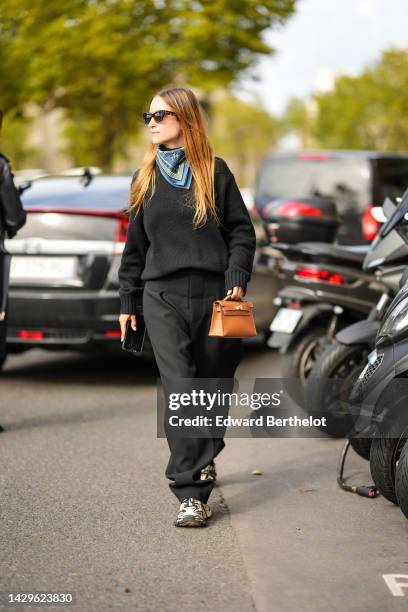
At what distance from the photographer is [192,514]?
484 cm

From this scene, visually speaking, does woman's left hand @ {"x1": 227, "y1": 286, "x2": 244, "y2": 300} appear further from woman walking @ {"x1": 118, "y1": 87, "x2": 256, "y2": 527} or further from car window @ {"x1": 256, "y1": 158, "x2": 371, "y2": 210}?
car window @ {"x1": 256, "y1": 158, "x2": 371, "y2": 210}

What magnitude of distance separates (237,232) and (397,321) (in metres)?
0.82

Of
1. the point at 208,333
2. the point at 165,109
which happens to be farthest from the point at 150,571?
the point at 165,109

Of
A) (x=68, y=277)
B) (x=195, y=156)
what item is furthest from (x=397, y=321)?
(x=68, y=277)

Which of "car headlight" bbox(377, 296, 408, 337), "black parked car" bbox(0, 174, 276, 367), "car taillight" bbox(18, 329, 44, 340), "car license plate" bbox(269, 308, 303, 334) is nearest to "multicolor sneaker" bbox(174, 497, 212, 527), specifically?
"car headlight" bbox(377, 296, 408, 337)

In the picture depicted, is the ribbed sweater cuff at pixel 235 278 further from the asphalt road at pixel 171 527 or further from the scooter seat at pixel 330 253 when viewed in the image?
the scooter seat at pixel 330 253

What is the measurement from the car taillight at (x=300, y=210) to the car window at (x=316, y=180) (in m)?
3.17

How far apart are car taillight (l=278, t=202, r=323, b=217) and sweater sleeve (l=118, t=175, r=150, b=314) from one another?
2697 millimetres

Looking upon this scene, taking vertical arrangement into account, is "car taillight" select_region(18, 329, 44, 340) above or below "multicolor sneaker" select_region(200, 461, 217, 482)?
below

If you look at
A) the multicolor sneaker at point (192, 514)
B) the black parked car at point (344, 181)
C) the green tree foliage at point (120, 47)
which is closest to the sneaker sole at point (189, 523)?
the multicolor sneaker at point (192, 514)

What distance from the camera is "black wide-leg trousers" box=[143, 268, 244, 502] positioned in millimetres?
4961

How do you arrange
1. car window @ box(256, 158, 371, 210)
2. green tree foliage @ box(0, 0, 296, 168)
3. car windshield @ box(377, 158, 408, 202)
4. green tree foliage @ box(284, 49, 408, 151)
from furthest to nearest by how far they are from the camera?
1. green tree foliage @ box(284, 49, 408, 151)
2. green tree foliage @ box(0, 0, 296, 168)
3. car windshield @ box(377, 158, 408, 202)
4. car window @ box(256, 158, 371, 210)

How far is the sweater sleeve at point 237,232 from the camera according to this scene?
16.3ft

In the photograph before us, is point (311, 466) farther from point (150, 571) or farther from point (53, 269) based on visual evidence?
point (53, 269)
